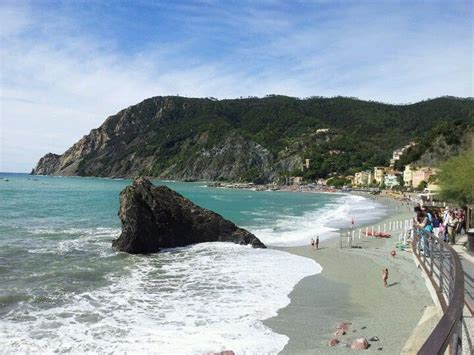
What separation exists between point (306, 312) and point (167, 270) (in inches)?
330

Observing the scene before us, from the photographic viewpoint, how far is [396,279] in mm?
18547

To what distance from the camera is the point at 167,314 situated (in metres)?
13.7

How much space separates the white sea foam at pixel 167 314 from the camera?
1121 centimetres

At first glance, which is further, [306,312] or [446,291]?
[306,312]

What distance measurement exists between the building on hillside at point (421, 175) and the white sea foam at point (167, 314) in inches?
4337

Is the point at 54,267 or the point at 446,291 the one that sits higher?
the point at 446,291

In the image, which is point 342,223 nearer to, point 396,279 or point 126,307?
point 396,279

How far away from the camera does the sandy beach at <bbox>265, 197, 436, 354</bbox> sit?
1153cm

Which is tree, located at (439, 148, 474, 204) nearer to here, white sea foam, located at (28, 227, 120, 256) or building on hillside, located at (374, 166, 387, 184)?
white sea foam, located at (28, 227, 120, 256)

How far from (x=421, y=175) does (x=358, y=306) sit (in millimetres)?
117767

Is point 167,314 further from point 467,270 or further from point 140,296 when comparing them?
point 467,270

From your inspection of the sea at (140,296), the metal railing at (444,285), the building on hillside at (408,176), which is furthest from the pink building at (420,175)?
the metal railing at (444,285)

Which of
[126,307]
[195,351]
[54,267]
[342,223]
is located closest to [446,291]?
[195,351]

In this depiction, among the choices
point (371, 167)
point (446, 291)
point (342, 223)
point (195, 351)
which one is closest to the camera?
point (446, 291)
